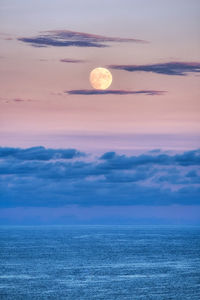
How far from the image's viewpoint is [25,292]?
9962 centimetres

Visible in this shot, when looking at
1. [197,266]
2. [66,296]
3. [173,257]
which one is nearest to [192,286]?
[66,296]

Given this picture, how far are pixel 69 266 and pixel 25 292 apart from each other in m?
45.6

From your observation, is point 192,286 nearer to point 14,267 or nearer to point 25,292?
point 25,292

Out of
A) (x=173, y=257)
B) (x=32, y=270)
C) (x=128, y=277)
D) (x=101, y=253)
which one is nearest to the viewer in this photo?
(x=128, y=277)

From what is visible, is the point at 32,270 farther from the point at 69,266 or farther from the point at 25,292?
the point at 25,292

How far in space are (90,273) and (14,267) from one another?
23.1 m

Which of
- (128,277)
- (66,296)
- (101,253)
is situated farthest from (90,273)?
(101,253)

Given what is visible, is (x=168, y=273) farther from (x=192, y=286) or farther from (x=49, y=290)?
(x=49, y=290)

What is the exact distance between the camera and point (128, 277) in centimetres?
12088

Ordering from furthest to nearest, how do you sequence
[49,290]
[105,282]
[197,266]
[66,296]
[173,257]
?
[173,257] < [197,266] < [105,282] < [49,290] < [66,296]

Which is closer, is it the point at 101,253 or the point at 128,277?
the point at 128,277

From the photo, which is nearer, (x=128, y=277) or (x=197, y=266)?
(x=128, y=277)

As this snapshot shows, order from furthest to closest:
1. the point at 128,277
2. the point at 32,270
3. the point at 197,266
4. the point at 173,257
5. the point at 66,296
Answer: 1. the point at 173,257
2. the point at 197,266
3. the point at 32,270
4. the point at 128,277
5. the point at 66,296

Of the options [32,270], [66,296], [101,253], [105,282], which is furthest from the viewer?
[101,253]
